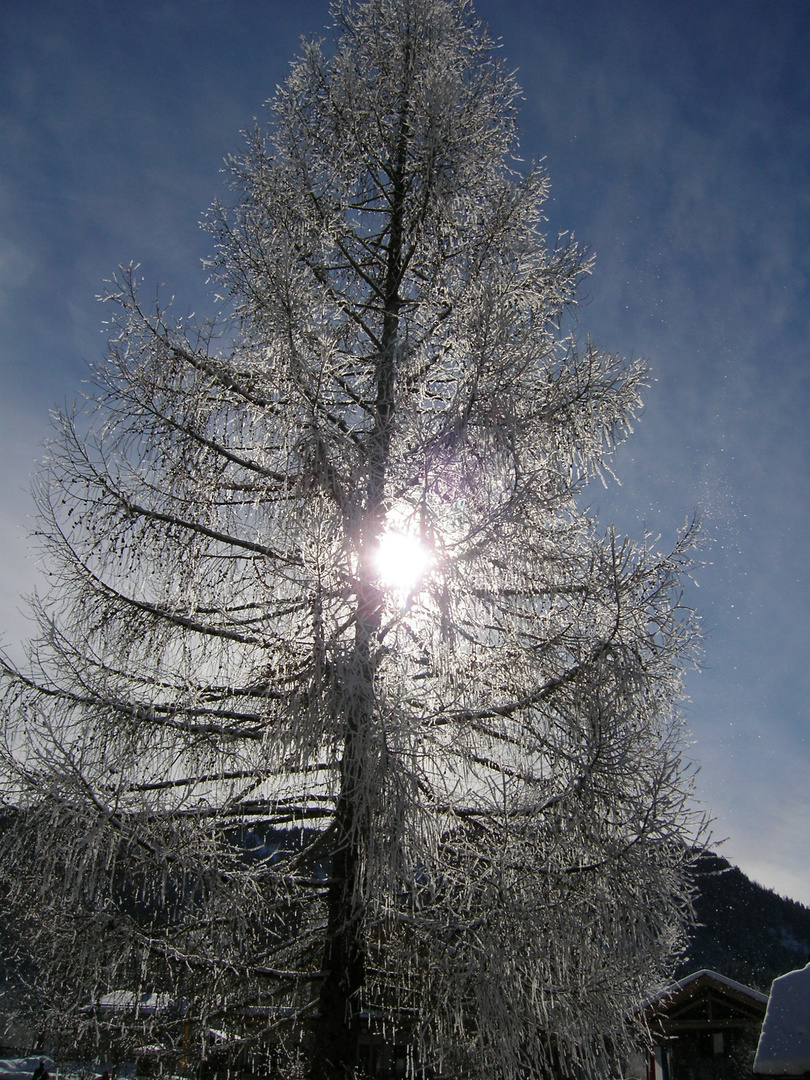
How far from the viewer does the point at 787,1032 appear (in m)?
5.29

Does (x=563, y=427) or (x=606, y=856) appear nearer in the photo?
(x=606, y=856)

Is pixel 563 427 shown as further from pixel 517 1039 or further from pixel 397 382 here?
pixel 517 1039

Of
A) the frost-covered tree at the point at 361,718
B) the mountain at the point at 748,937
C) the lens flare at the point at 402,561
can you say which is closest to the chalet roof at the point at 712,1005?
the mountain at the point at 748,937

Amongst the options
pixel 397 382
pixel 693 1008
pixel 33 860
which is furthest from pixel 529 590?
pixel 693 1008

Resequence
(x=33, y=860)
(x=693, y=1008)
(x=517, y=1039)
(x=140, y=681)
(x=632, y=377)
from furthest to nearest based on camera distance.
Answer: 1. (x=693, y=1008)
2. (x=632, y=377)
3. (x=140, y=681)
4. (x=33, y=860)
5. (x=517, y=1039)

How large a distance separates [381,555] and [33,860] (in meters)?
2.97

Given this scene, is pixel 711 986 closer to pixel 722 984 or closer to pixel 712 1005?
pixel 722 984

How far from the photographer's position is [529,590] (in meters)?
4.79

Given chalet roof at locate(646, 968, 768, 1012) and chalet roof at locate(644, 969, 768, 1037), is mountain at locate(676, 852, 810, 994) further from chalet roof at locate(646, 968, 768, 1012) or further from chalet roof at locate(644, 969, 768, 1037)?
chalet roof at locate(646, 968, 768, 1012)

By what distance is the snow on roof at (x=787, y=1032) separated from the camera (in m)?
5.13

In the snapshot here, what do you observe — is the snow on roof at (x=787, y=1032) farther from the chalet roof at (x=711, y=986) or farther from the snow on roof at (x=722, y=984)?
the chalet roof at (x=711, y=986)

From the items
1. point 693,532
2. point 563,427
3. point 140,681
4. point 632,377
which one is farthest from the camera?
point 632,377

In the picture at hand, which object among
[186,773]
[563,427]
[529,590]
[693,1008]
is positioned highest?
[563,427]

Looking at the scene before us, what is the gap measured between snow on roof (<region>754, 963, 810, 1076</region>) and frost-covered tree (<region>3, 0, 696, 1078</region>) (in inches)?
77.2
